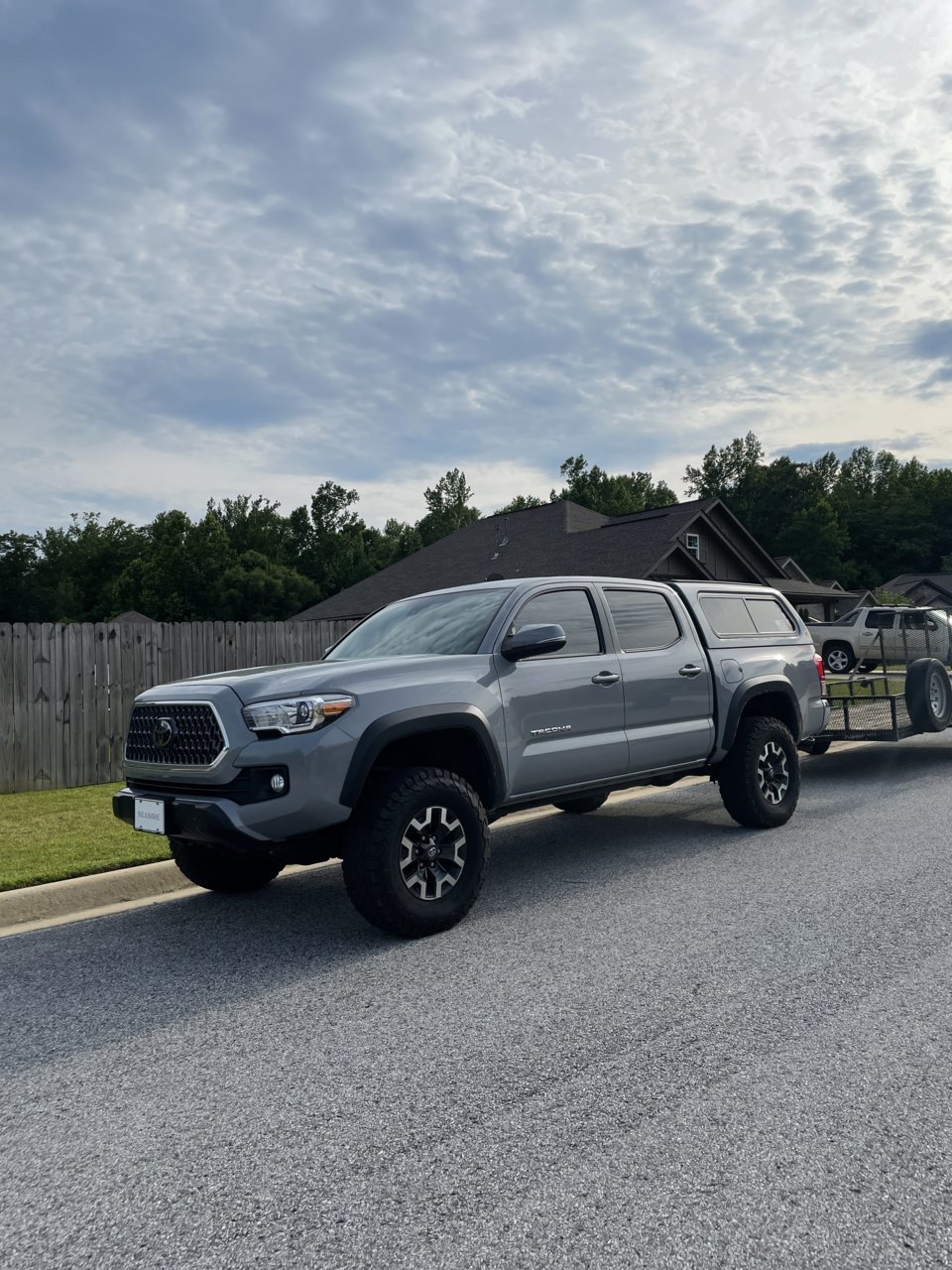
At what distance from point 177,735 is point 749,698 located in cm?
438

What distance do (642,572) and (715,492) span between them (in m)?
89.8

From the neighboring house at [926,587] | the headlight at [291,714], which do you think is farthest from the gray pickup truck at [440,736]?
the neighboring house at [926,587]

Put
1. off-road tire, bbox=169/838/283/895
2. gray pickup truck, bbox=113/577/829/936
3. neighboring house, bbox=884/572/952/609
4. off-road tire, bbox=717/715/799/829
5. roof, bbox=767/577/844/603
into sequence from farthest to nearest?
neighboring house, bbox=884/572/952/609 < roof, bbox=767/577/844/603 < off-road tire, bbox=717/715/799/829 < off-road tire, bbox=169/838/283/895 < gray pickup truck, bbox=113/577/829/936

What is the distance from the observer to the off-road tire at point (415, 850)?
15.6 feet

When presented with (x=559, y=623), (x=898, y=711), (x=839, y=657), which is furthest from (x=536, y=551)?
(x=559, y=623)

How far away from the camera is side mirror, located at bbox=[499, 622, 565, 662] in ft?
17.9

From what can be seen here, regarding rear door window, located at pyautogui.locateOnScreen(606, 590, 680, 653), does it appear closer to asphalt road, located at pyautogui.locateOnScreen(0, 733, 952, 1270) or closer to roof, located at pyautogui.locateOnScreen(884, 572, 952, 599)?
asphalt road, located at pyautogui.locateOnScreen(0, 733, 952, 1270)

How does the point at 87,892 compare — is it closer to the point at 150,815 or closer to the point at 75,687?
the point at 150,815

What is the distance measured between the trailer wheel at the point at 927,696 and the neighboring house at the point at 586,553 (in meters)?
16.1

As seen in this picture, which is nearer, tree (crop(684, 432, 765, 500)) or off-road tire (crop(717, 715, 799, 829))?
off-road tire (crop(717, 715, 799, 829))

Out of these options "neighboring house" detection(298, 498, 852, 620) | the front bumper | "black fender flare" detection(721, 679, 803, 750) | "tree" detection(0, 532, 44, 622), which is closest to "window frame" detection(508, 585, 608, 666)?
"black fender flare" detection(721, 679, 803, 750)

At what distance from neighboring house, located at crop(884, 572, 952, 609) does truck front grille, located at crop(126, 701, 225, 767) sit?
305 feet

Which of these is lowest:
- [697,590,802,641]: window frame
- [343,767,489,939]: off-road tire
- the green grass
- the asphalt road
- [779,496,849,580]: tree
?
the asphalt road

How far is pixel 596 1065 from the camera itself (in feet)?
11.2
